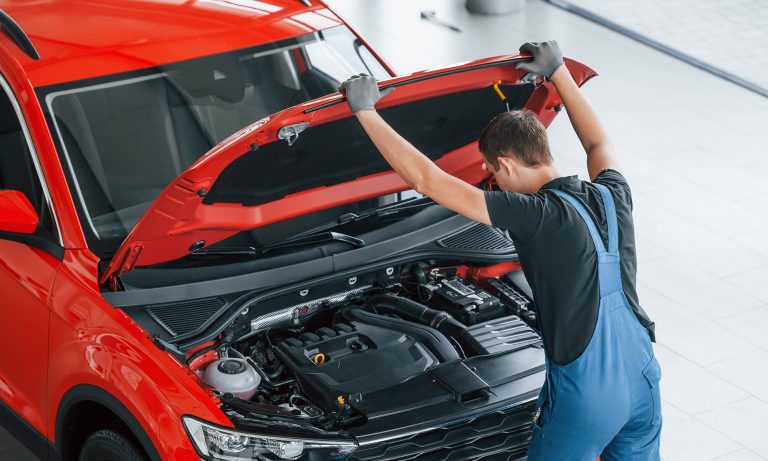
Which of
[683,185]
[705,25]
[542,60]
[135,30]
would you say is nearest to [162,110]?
[135,30]

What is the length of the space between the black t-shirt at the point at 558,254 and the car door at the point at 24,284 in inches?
60.5

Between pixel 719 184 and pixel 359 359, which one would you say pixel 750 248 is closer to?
pixel 719 184

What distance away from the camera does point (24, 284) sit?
379cm

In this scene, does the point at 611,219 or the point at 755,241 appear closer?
the point at 611,219

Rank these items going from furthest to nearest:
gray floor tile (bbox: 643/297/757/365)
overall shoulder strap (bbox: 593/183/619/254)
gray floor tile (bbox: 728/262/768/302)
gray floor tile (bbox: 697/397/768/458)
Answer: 1. gray floor tile (bbox: 728/262/768/302)
2. gray floor tile (bbox: 643/297/757/365)
3. gray floor tile (bbox: 697/397/768/458)
4. overall shoulder strap (bbox: 593/183/619/254)

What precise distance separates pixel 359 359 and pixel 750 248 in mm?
3763

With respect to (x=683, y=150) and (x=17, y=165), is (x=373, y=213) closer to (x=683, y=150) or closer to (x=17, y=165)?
(x=17, y=165)

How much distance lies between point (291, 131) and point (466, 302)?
106 cm

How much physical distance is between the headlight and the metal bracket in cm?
88

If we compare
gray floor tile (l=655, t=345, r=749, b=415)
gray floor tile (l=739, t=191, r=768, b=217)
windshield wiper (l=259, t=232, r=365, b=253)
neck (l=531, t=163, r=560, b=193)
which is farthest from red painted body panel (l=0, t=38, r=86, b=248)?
gray floor tile (l=739, t=191, r=768, b=217)

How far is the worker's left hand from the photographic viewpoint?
3371 millimetres

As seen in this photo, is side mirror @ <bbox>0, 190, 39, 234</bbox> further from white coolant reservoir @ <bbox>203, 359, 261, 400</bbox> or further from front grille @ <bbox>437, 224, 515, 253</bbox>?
front grille @ <bbox>437, 224, 515, 253</bbox>

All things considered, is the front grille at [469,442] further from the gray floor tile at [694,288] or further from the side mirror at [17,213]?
the gray floor tile at [694,288]

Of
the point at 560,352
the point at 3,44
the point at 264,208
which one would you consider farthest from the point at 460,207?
the point at 3,44
